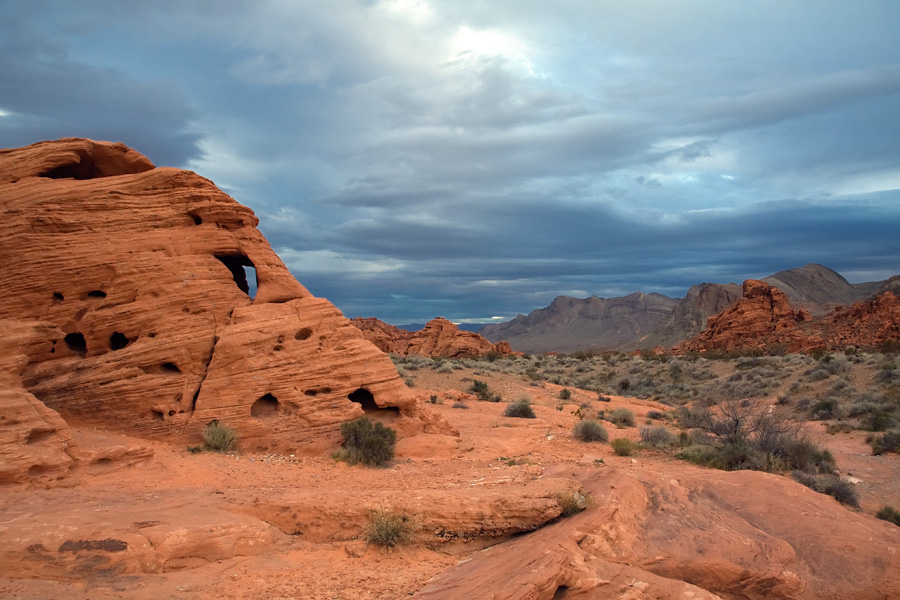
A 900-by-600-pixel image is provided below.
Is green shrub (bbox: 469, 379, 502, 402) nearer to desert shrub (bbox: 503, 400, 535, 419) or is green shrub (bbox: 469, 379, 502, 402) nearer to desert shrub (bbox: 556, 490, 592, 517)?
desert shrub (bbox: 503, 400, 535, 419)

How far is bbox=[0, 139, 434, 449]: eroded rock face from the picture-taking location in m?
11.4

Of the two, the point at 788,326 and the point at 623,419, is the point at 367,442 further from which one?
the point at 788,326

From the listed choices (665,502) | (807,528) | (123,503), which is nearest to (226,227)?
(123,503)

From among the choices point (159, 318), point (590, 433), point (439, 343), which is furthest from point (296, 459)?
point (439, 343)

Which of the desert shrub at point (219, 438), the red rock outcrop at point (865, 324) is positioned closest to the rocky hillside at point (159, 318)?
the desert shrub at point (219, 438)

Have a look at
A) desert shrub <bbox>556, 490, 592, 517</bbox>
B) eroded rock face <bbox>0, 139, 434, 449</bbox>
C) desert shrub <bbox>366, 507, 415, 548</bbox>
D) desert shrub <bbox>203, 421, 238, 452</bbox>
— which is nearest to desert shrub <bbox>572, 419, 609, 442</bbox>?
eroded rock face <bbox>0, 139, 434, 449</bbox>

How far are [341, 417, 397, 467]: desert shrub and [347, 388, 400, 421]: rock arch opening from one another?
1049 millimetres

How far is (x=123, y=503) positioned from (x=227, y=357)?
496 cm

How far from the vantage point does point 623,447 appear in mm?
14109

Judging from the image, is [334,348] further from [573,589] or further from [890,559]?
[890,559]

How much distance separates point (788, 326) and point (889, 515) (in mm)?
46547

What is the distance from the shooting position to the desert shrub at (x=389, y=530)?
688cm

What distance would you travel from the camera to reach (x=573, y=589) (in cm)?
555

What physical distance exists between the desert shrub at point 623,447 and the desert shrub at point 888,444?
6.71m
